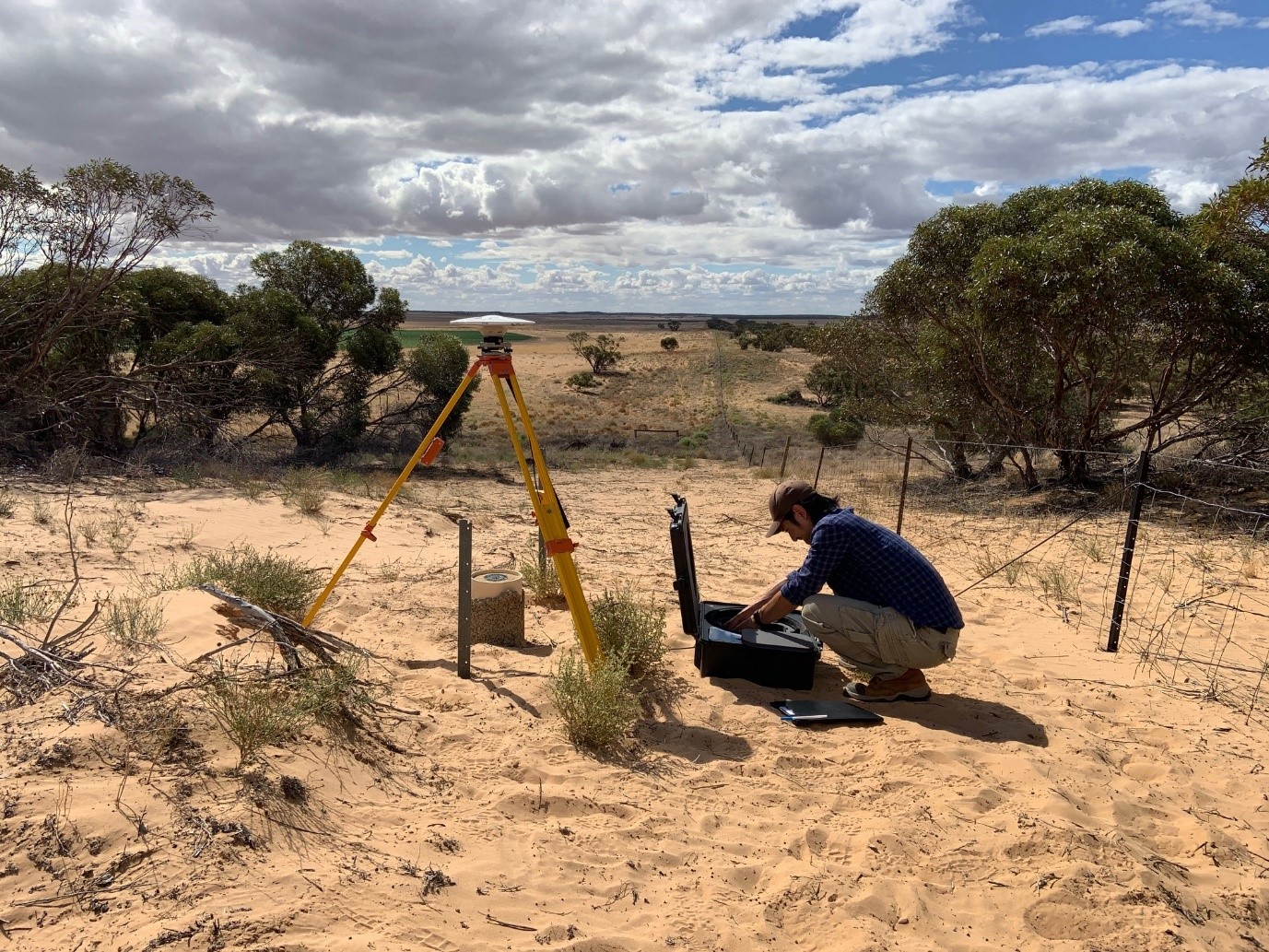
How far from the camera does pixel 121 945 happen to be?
221 cm

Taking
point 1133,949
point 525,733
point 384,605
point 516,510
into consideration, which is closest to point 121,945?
point 525,733

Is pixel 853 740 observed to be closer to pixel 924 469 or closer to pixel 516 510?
pixel 516 510

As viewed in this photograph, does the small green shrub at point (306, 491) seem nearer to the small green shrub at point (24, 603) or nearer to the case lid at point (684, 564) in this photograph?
the small green shrub at point (24, 603)

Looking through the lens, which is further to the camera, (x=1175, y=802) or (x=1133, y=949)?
(x=1175, y=802)

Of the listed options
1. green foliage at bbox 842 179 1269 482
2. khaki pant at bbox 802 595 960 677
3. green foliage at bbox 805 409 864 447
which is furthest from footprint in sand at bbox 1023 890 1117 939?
green foliage at bbox 805 409 864 447

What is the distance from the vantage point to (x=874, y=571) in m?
4.38

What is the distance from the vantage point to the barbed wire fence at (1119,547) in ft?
18.1

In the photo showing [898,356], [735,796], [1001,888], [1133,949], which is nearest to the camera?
[1133,949]

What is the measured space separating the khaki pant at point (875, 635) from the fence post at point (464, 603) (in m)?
1.85

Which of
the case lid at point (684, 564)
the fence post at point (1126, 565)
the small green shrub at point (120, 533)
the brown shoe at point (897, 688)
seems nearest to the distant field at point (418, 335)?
the case lid at point (684, 564)

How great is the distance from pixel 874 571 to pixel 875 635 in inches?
13.1

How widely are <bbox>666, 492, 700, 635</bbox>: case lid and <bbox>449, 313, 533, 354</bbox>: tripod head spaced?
1166mm

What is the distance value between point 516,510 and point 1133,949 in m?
10.5

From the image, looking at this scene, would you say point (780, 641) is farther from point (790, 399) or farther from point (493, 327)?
point (790, 399)
